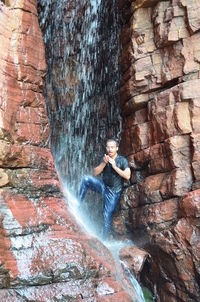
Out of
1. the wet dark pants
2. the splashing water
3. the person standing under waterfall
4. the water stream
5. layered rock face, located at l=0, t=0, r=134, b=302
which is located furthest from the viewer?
the water stream

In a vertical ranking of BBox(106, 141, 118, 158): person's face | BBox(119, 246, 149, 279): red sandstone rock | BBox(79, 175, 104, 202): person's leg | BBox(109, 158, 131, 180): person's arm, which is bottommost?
BBox(119, 246, 149, 279): red sandstone rock

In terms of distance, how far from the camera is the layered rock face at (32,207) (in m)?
4.11

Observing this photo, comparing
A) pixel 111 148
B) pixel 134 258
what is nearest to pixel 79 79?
pixel 111 148

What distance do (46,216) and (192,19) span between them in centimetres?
415

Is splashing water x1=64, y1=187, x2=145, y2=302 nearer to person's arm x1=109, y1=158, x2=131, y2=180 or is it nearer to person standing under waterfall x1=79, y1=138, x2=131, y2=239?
person standing under waterfall x1=79, y1=138, x2=131, y2=239

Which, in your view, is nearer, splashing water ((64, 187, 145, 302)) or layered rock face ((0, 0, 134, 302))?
layered rock face ((0, 0, 134, 302))

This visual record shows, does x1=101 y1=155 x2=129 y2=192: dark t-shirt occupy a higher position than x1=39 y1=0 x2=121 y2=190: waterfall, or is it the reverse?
x1=39 y1=0 x2=121 y2=190: waterfall

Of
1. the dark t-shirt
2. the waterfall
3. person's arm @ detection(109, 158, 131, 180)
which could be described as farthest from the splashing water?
the waterfall

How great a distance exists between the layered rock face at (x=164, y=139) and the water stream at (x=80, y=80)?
3.50 feet

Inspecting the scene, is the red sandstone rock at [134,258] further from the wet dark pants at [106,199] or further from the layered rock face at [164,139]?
the wet dark pants at [106,199]

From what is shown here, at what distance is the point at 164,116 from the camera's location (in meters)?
6.09

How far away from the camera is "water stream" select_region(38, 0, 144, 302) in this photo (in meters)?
8.14

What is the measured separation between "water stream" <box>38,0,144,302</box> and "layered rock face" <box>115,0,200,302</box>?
42.0 inches

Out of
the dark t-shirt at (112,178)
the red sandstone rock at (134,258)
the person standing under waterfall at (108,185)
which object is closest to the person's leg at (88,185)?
the person standing under waterfall at (108,185)
